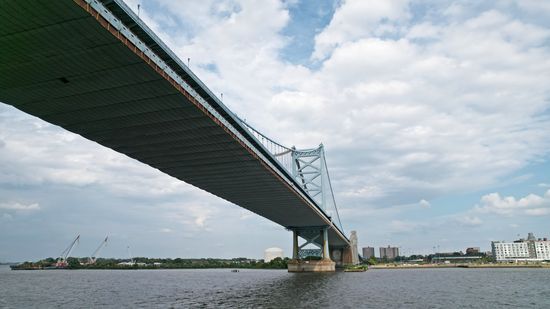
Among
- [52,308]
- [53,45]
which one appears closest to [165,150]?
[52,308]

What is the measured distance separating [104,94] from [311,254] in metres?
78.8

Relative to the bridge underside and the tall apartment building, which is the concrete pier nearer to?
the bridge underside

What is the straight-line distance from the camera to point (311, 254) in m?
98.4

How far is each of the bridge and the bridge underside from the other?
55 millimetres

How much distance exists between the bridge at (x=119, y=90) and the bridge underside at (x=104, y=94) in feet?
0.18

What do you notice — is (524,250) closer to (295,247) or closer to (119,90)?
(295,247)

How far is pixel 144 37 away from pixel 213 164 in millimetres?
24489

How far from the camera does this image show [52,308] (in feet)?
92.8

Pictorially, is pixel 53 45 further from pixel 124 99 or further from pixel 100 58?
pixel 124 99

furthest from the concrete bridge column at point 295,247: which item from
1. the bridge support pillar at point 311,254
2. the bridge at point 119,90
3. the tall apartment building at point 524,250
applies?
the tall apartment building at point 524,250

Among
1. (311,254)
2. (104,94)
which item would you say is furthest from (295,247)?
(104,94)

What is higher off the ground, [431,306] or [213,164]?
[213,164]

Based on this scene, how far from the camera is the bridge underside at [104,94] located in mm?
19625

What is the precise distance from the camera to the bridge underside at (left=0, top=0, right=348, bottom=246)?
19625mm
